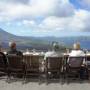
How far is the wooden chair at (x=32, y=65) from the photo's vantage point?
33.6 feet

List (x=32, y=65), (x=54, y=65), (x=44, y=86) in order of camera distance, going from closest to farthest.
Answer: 1. (x=44, y=86)
2. (x=54, y=65)
3. (x=32, y=65)

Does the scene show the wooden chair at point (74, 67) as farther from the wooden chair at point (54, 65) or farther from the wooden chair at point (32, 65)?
the wooden chair at point (32, 65)

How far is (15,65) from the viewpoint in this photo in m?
10.4

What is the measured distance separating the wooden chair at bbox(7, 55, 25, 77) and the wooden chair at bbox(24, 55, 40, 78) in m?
0.12

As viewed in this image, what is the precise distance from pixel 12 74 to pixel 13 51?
76 cm

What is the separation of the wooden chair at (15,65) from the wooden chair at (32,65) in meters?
0.12

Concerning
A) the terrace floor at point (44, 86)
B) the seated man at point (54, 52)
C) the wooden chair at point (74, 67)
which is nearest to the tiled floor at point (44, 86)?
the terrace floor at point (44, 86)

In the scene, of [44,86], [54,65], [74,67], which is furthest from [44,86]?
[74,67]

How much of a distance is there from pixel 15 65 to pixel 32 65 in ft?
1.45

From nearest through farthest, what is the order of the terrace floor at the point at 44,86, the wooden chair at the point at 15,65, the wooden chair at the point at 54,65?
the terrace floor at the point at 44,86 → the wooden chair at the point at 54,65 → the wooden chair at the point at 15,65

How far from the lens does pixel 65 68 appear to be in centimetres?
1022

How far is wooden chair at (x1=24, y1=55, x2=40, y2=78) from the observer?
33.6 feet

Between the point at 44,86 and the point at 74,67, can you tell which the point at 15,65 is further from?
the point at 74,67

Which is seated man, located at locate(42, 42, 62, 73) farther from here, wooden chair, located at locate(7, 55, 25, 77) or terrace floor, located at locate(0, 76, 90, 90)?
terrace floor, located at locate(0, 76, 90, 90)
